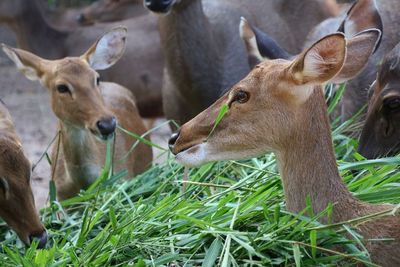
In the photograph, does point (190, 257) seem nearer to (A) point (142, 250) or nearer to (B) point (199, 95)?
(A) point (142, 250)

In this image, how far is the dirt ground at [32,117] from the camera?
9.57 m

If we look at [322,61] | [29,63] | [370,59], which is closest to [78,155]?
[29,63]

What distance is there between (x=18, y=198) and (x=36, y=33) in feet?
21.7

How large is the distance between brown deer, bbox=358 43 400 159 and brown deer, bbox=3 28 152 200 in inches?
78.8

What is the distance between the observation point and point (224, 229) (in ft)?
14.4

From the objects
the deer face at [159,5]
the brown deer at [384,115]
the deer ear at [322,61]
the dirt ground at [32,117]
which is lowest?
the dirt ground at [32,117]

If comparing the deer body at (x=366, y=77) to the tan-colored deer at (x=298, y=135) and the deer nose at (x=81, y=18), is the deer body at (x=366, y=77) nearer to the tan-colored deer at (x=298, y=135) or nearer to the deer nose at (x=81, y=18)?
the tan-colored deer at (x=298, y=135)

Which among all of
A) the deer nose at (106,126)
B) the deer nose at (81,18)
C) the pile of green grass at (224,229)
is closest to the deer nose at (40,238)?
the pile of green grass at (224,229)

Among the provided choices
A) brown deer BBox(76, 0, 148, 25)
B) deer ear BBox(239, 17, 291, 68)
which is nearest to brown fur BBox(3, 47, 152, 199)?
deer ear BBox(239, 17, 291, 68)

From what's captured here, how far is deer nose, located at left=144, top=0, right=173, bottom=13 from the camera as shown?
761cm

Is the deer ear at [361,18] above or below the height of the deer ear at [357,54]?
below

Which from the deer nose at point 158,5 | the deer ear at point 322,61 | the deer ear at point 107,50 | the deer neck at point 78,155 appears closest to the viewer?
the deer ear at point 322,61

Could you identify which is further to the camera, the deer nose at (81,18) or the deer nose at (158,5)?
the deer nose at (81,18)

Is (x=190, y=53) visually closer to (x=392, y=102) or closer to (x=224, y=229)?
(x=392, y=102)
